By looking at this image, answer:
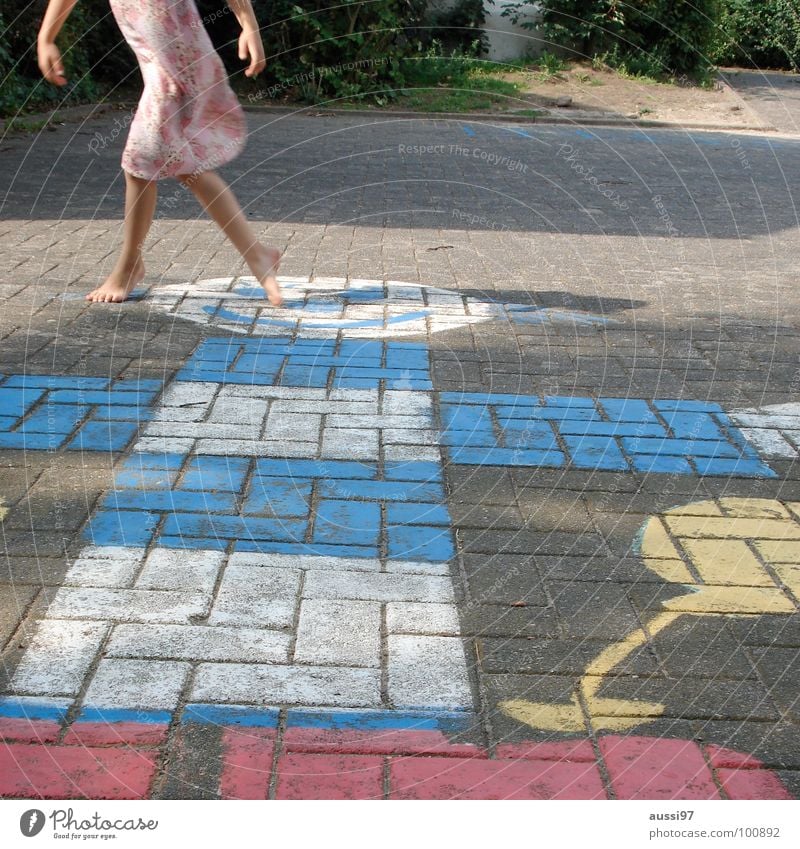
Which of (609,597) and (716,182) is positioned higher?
(609,597)

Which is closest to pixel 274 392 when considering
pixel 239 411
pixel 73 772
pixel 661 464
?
pixel 239 411

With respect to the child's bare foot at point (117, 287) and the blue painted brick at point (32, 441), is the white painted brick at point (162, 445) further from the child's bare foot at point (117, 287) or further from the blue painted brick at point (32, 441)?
the child's bare foot at point (117, 287)

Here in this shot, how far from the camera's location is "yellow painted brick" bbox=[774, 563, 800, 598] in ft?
8.62

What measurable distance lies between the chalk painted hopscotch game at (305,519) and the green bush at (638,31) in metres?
9.68

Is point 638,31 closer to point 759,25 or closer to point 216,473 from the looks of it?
point 759,25

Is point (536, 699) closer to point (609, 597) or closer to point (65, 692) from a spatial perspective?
point (609, 597)

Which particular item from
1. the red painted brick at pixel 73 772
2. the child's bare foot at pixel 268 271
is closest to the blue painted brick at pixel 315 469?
the red painted brick at pixel 73 772

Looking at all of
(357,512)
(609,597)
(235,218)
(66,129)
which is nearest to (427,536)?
(357,512)

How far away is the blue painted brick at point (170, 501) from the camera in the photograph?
291cm

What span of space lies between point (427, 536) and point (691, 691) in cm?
85

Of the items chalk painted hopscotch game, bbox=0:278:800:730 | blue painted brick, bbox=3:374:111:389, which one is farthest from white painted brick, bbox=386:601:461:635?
blue painted brick, bbox=3:374:111:389

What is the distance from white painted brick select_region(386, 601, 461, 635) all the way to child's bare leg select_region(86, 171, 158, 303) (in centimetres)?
274

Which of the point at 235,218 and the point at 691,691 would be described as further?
the point at 235,218

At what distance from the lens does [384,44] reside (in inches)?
407
